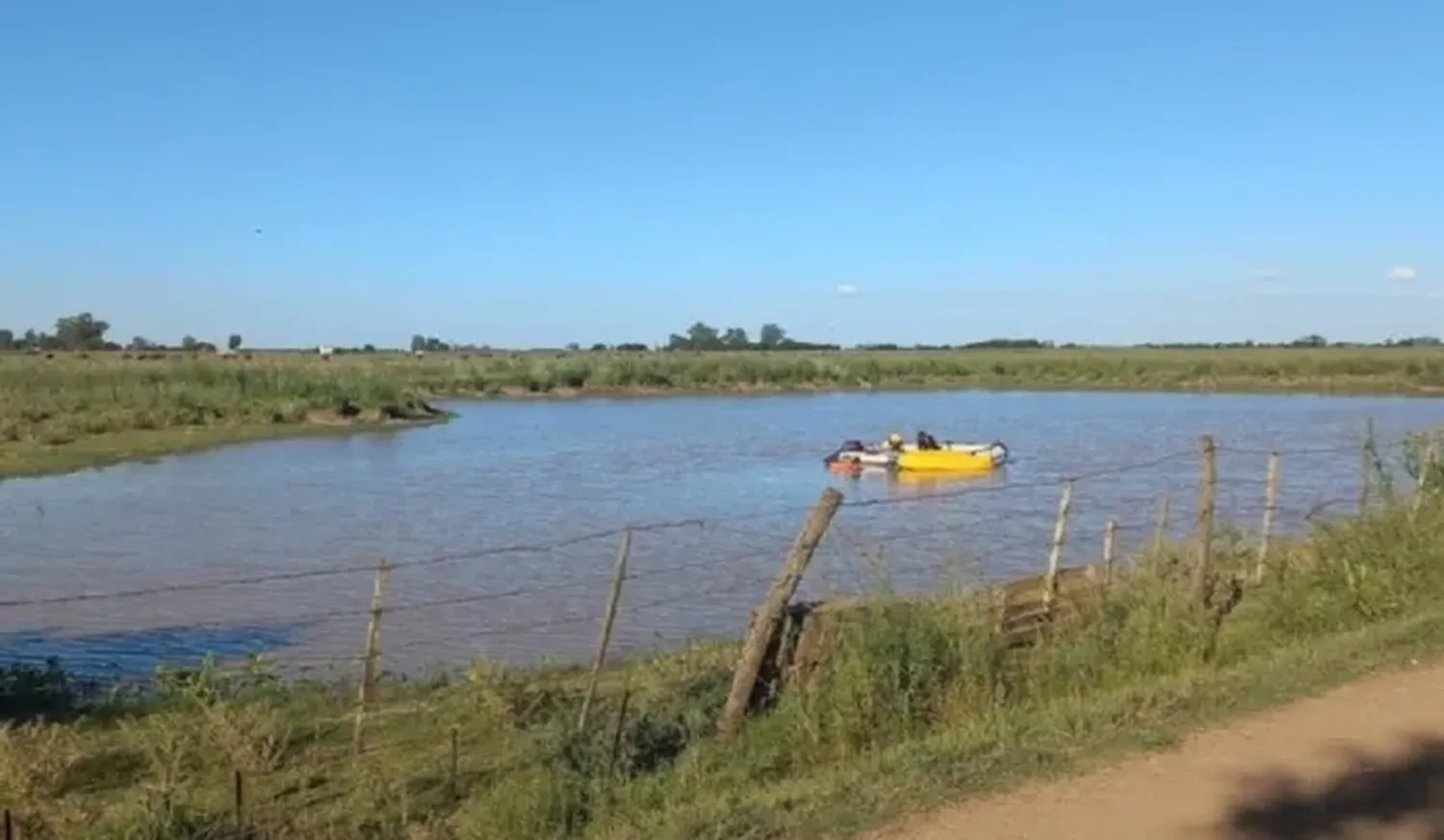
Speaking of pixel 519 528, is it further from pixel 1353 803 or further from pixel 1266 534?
pixel 1353 803

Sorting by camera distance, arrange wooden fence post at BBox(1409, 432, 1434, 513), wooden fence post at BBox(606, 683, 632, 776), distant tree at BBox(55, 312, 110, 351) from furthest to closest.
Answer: distant tree at BBox(55, 312, 110, 351), wooden fence post at BBox(1409, 432, 1434, 513), wooden fence post at BBox(606, 683, 632, 776)

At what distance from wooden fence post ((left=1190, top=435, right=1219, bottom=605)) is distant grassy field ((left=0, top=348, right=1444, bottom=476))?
3212 cm

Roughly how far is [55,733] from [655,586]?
9.15 m

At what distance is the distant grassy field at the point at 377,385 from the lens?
46406 mm

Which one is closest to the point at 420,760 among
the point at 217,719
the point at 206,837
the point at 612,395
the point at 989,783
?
the point at 217,719

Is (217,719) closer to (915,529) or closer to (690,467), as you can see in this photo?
(915,529)

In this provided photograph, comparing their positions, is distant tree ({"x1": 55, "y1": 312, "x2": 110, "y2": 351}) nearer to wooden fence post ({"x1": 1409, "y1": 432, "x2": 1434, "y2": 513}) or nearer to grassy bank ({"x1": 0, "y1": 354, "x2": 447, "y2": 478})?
grassy bank ({"x1": 0, "y1": 354, "x2": 447, "y2": 478})

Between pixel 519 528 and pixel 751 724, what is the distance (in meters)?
17.1

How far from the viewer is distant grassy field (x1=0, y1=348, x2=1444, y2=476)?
152ft

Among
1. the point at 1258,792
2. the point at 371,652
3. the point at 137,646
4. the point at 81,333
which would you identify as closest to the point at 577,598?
the point at 137,646

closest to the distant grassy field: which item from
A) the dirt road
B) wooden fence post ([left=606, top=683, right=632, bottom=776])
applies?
wooden fence post ([left=606, top=683, right=632, bottom=776])

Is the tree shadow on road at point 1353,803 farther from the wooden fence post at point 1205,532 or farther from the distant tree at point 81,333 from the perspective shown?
the distant tree at point 81,333

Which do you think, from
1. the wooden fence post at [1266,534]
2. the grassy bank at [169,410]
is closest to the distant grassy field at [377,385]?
the grassy bank at [169,410]

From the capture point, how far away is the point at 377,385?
60.3 metres
